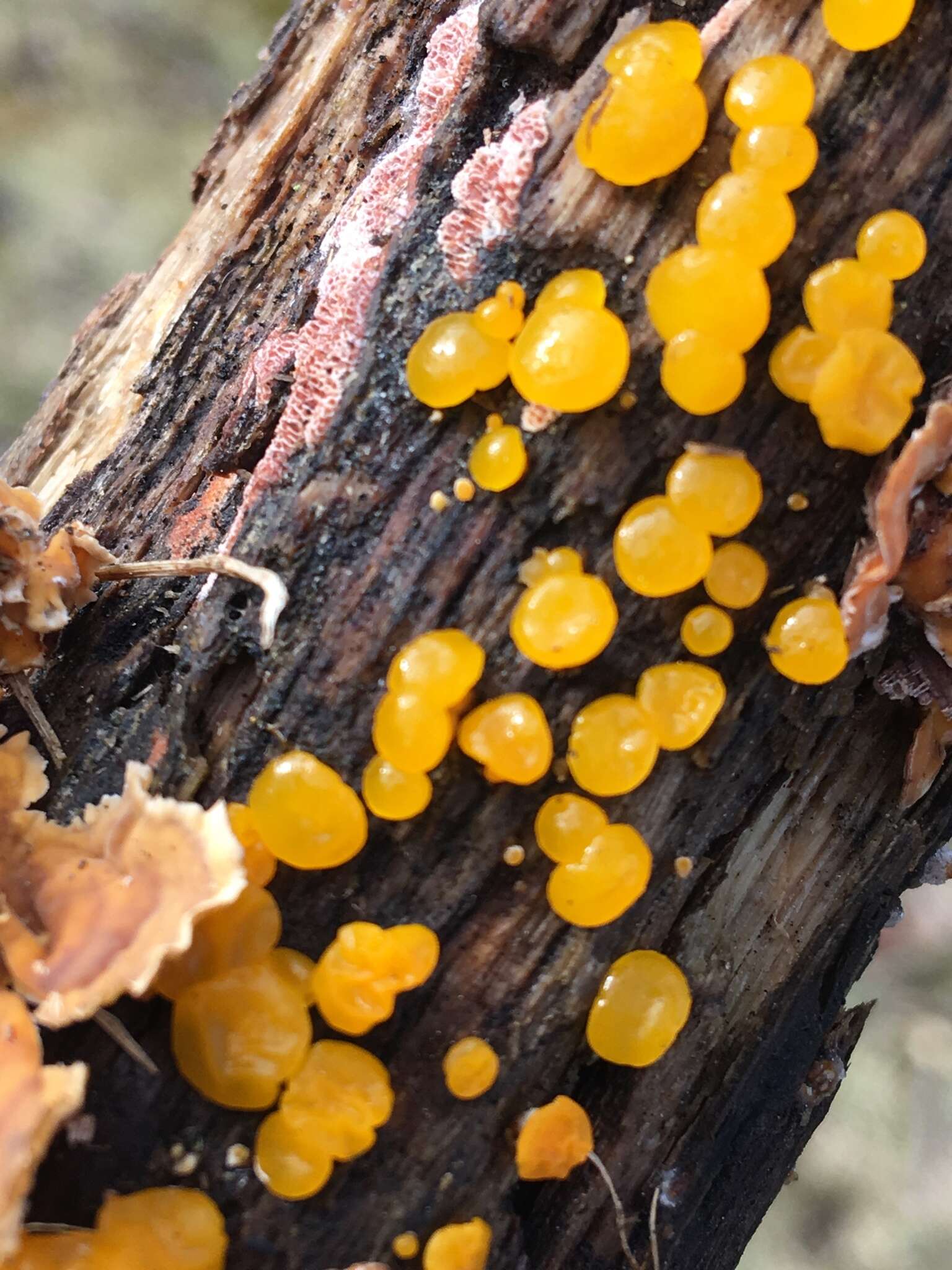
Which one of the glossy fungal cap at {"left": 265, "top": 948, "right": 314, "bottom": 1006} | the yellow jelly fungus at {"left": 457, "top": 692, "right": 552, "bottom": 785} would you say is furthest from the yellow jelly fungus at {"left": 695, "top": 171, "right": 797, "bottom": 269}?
the glossy fungal cap at {"left": 265, "top": 948, "right": 314, "bottom": 1006}

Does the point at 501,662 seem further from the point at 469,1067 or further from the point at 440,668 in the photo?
the point at 469,1067

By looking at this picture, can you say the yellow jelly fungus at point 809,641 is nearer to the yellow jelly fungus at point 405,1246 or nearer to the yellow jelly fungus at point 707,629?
the yellow jelly fungus at point 707,629

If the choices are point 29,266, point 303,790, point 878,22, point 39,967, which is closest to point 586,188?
point 878,22

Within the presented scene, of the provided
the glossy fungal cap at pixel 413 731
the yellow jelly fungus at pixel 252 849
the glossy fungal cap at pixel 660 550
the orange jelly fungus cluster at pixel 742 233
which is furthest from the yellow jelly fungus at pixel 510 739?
the orange jelly fungus cluster at pixel 742 233

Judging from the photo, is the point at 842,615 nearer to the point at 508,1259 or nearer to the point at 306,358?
the point at 306,358

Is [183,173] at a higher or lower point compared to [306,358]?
higher

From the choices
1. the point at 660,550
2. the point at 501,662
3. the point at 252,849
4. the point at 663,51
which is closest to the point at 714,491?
the point at 660,550
